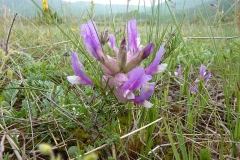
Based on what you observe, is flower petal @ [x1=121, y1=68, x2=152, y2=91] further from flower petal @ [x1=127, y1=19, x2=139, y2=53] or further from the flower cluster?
flower petal @ [x1=127, y1=19, x2=139, y2=53]

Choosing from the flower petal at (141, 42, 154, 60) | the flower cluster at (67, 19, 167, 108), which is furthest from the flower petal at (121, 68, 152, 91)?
the flower petal at (141, 42, 154, 60)

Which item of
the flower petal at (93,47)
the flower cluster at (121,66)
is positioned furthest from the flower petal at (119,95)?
the flower petal at (93,47)

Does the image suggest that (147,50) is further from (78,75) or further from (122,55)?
(78,75)

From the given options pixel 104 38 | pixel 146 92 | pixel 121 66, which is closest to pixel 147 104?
pixel 146 92

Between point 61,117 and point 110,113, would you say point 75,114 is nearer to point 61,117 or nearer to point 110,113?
point 61,117

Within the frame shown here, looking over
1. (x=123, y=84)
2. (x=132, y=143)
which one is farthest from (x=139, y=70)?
(x=132, y=143)

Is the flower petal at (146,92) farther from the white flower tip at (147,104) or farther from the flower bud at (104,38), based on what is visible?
the flower bud at (104,38)
